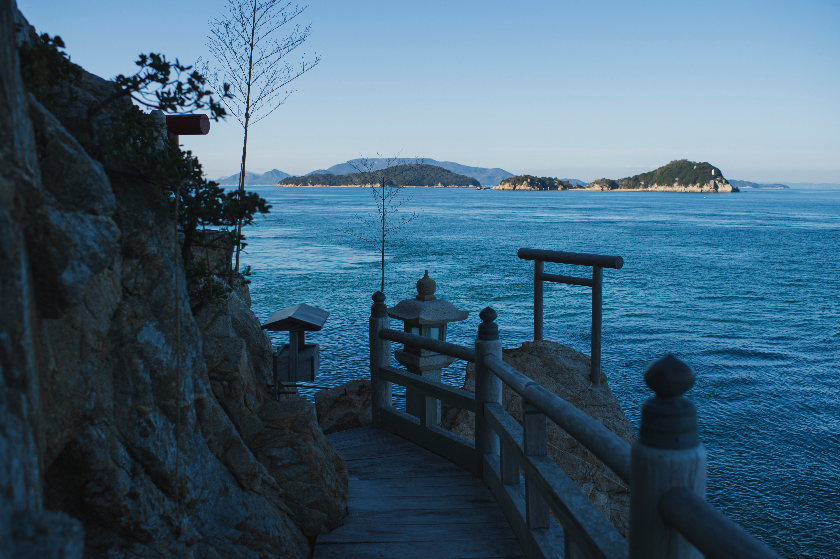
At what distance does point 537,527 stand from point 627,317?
24913mm

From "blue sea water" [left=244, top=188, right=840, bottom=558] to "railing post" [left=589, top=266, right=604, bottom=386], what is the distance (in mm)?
5530

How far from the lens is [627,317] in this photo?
88.6ft

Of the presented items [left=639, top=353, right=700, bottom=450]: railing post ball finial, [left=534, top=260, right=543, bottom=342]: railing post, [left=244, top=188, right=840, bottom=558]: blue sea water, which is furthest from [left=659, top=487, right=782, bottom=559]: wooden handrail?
[left=244, top=188, right=840, bottom=558]: blue sea water

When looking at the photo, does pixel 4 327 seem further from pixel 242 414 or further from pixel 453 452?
pixel 453 452

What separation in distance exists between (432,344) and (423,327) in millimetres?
1177

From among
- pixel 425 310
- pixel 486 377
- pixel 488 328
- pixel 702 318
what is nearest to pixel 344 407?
pixel 425 310

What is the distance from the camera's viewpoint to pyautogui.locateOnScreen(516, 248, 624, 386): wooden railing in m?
6.84

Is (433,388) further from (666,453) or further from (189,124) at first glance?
(666,453)

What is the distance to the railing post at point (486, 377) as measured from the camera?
4.73 metres

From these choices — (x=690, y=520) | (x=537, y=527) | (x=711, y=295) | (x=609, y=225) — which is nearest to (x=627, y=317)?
(x=711, y=295)

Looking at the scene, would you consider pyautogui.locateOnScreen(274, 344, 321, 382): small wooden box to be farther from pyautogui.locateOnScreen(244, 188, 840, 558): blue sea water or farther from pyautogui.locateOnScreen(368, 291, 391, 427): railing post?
pyautogui.locateOnScreen(244, 188, 840, 558): blue sea water

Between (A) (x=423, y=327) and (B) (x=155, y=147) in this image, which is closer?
(B) (x=155, y=147)

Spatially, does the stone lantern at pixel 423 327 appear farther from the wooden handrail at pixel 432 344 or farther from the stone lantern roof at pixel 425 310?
the wooden handrail at pixel 432 344

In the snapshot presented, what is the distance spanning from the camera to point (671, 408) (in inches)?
75.7
